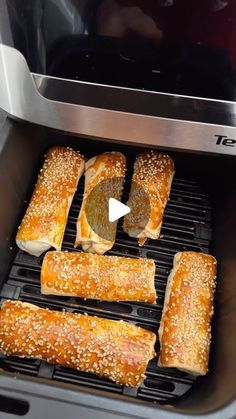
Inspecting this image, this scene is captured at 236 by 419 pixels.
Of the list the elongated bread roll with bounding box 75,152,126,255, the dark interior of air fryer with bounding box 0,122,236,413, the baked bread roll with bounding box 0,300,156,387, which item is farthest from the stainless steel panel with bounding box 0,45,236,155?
the baked bread roll with bounding box 0,300,156,387

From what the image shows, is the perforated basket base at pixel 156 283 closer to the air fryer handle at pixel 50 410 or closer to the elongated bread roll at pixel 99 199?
the elongated bread roll at pixel 99 199

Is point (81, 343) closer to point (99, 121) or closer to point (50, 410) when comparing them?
point (50, 410)

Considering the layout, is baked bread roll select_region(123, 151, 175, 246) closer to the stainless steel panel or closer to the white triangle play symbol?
the white triangle play symbol

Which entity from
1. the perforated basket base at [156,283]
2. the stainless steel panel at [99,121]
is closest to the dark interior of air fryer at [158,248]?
the perforated basket base at [156,283]

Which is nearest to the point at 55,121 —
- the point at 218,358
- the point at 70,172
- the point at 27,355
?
the point at 70,172

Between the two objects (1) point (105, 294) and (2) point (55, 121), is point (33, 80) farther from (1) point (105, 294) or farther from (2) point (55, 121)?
(1) point (105, 294)

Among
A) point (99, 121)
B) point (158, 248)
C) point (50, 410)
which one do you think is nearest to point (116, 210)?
point (158, 248)
